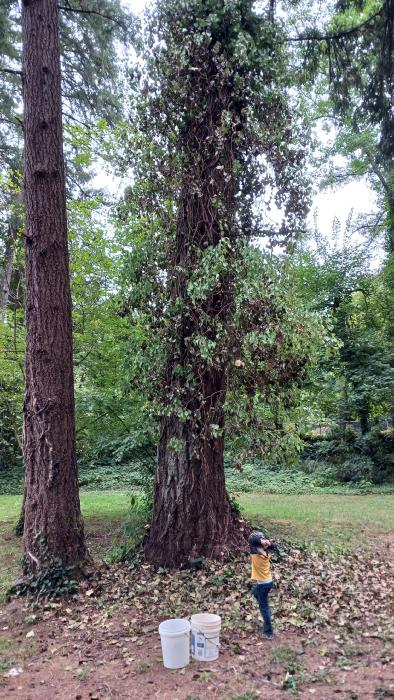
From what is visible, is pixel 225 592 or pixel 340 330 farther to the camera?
pixel 340 330

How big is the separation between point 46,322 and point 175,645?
3.27m

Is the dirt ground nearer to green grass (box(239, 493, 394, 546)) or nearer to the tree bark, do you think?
the tree bark

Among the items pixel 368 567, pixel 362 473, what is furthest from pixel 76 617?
pixel 362 473

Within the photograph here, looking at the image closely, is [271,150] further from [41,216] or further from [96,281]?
[96,281]

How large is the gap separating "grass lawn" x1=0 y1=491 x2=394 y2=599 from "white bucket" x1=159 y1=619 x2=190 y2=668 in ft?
7.49

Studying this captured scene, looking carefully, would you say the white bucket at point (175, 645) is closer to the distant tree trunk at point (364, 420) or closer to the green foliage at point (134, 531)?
the green foliage at point (134, 531)

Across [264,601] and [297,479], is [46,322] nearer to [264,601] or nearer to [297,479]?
[264,601]

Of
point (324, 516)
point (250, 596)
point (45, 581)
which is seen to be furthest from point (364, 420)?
point (45, 581)

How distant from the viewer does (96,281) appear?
809 cm

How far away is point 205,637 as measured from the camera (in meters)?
3.62

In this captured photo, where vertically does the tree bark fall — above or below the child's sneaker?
above

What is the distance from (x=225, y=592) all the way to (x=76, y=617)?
1398 millimetres

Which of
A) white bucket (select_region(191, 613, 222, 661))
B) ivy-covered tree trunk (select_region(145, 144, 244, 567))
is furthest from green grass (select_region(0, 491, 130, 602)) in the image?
white bucket (select_region(191, 613, 222, 661))

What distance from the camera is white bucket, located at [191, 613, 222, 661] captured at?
11.8 ft
